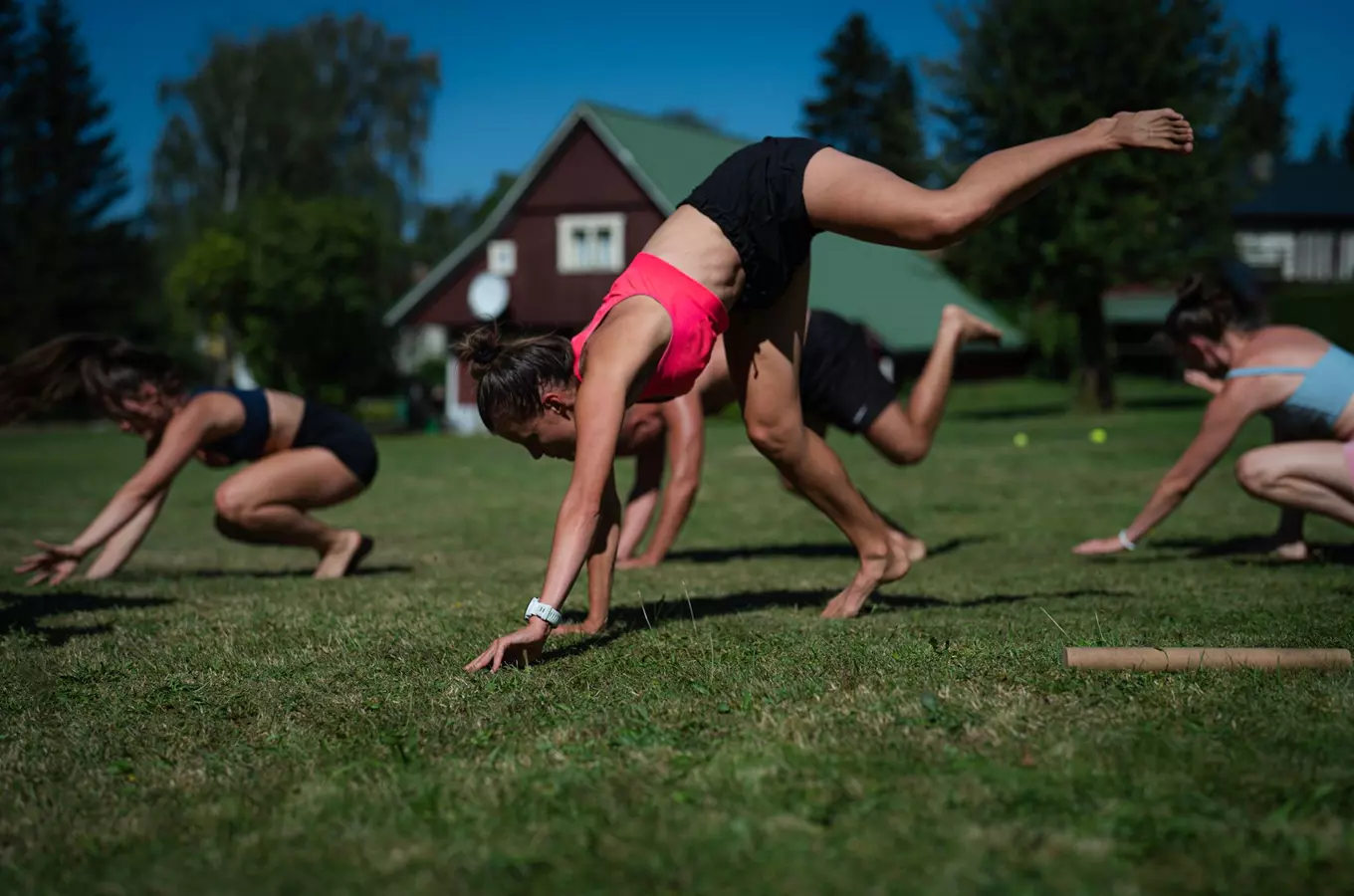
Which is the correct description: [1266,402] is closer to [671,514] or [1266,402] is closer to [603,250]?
[671,514]

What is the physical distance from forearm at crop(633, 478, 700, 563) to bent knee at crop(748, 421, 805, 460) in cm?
267

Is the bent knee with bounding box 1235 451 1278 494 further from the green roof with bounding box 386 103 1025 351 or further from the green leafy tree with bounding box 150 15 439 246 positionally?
the green leafy tree with bounding box 150 15 439 246

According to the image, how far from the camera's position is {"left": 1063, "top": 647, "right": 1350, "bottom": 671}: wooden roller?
376 cm

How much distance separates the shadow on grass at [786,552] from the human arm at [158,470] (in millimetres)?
3025

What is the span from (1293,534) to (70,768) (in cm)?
681

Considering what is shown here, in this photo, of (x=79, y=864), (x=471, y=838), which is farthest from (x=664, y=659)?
(x=79, y=864)

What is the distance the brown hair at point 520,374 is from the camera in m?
4.66

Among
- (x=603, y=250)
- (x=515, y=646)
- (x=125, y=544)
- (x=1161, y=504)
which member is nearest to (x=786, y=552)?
(x=1161, y=504)

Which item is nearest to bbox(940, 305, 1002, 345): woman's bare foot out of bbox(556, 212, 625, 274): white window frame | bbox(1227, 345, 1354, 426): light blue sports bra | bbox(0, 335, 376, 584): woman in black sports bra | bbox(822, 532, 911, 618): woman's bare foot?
bbox(1227, 345, 1354, 426): light blue sports bra

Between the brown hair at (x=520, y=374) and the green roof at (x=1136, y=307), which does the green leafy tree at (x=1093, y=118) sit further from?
the brown hair at (x=520, y=374)

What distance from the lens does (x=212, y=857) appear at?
2584 millimetres

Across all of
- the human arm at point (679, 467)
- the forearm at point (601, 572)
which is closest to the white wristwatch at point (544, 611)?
the forearm at point (601, 572)

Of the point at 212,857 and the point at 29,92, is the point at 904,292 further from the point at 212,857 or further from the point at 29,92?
the point at 212,857

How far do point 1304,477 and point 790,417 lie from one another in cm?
312
